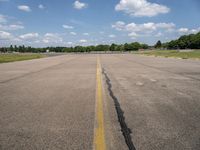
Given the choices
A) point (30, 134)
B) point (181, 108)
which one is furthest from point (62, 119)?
point (181, 108)

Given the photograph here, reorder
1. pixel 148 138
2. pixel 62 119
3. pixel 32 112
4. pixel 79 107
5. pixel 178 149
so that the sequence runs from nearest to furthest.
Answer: pixel 178 149, pixel 148 138, pixel 62 119, pixel 32 112, pixel 79 107

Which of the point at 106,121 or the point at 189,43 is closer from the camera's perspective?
the point at 106,121

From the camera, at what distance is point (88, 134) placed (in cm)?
451

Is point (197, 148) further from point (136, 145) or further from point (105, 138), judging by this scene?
point (105, 138)

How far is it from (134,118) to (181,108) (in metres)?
1.67

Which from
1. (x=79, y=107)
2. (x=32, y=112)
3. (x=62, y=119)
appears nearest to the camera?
(x=62, y=119)

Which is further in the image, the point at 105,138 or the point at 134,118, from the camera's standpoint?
the point at 134,118

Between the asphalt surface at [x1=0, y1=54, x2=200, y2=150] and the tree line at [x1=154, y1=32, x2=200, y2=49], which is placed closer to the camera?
the asphalt surface at [x1=0, y1=54, x2=200, y2=150]

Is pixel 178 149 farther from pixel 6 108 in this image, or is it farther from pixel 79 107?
pixel 6 108

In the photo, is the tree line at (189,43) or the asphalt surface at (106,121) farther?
the tree line at (189,43)

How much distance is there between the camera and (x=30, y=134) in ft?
14.9

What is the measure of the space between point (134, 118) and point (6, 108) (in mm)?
3513

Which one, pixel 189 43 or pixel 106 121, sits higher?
pixel 106 121

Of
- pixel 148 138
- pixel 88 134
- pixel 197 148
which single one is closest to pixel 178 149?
pixel 197 148
